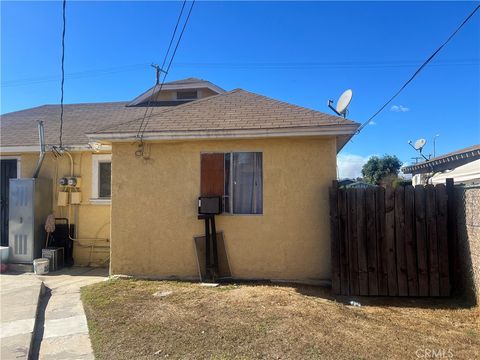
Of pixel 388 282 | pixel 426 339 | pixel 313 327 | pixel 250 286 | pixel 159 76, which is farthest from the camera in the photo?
pixel 159 76

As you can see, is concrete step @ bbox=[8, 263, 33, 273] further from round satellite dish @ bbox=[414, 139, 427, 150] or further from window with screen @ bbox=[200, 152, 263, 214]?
round satellite dish @ bbox=[414, 139, 427, 150]

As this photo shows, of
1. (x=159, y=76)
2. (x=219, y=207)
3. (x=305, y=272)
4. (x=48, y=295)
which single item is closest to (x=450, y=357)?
(x=305, y=272)

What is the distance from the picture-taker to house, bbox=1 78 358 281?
22.2 ft

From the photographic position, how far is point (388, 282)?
6039mm

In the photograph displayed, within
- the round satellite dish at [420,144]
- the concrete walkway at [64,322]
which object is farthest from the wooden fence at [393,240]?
the round satellite dish at [420,144]

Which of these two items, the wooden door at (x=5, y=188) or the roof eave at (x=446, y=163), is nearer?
the wooden door at (x=5, y=188)

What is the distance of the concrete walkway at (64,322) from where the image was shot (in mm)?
4000

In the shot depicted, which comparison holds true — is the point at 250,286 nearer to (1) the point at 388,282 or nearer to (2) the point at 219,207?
(2) the point at 219,207

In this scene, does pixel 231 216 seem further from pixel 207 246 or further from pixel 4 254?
pixel 4 254


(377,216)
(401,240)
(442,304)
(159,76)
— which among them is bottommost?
(442,304)

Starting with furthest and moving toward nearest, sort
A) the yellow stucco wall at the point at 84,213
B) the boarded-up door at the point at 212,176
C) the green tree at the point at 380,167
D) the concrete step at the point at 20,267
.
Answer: the green tree at the point at 380,167 < the yellow stucco wall at the point at 84,213 < the concrete step at the point at 20,267 < the boarded-up door at the point at 212,176

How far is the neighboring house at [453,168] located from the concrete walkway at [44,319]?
30.3 feet

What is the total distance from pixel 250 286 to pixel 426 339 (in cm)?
301
